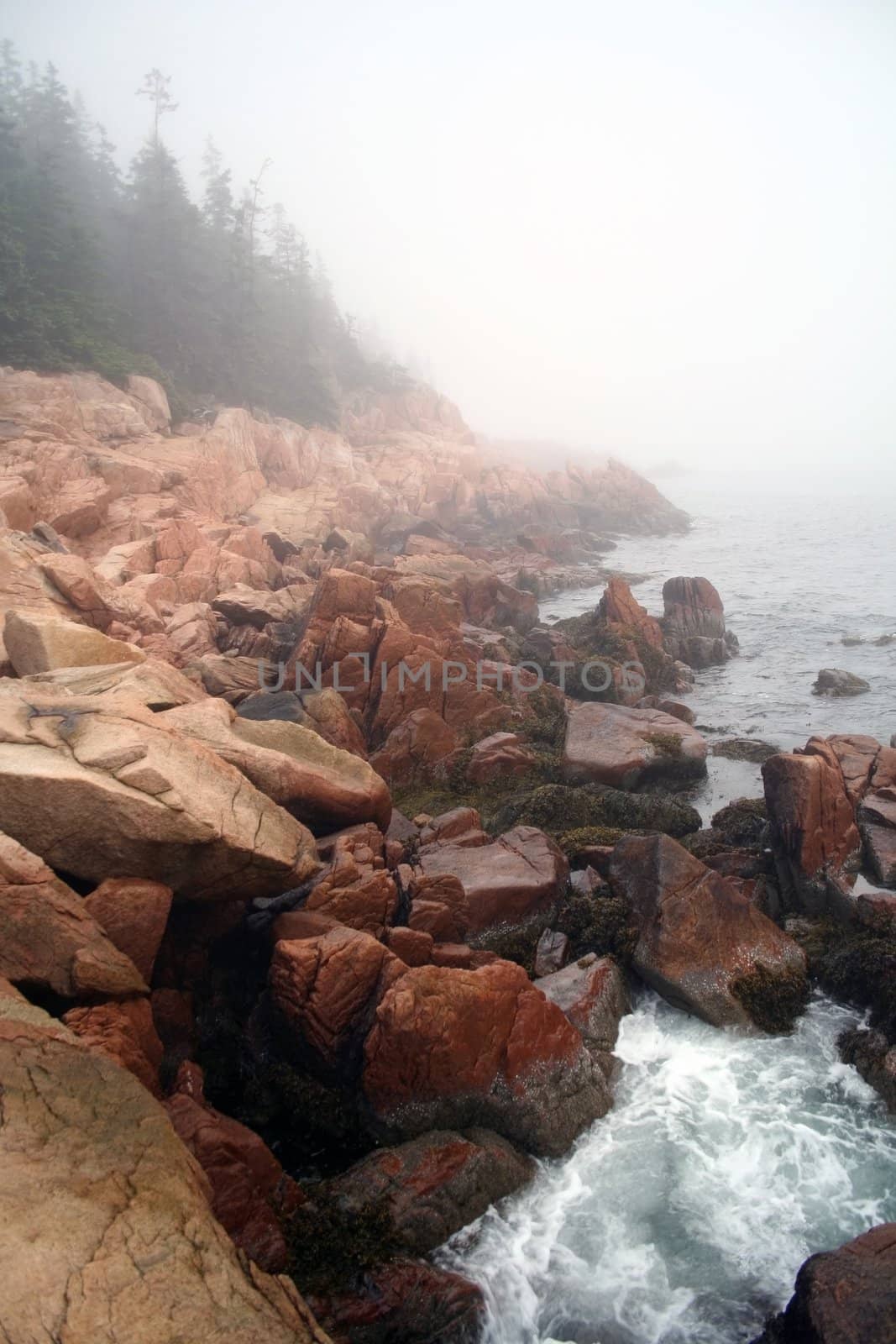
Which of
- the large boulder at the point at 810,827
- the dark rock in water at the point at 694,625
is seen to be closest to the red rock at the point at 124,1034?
the large boulder at the point at 810,827

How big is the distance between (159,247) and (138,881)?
69.8 meters

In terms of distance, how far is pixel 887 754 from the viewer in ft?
58.2

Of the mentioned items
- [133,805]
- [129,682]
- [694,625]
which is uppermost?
[129,682]

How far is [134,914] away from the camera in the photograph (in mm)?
10008

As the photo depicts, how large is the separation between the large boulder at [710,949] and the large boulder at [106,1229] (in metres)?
8.28

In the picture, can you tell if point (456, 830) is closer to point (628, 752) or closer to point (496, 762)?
point (496, 762)

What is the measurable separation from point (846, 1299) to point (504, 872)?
827 cm

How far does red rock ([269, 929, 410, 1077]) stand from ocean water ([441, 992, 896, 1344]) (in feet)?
8.80

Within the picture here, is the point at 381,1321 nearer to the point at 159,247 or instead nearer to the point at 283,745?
the point at 283,745

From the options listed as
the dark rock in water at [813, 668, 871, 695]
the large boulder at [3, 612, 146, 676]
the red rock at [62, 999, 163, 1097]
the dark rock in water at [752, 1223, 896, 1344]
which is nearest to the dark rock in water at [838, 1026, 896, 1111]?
the dark rock in water at [752, 1223, 896, 1344]

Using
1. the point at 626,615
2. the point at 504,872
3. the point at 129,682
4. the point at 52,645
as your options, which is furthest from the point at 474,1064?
the point at 626,615

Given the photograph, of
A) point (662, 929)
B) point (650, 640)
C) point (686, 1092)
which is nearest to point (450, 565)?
point (650, 640)

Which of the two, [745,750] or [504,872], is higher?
[504,872]

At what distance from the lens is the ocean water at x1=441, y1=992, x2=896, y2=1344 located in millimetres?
8414
